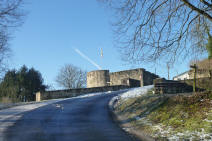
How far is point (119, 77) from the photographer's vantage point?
151ft

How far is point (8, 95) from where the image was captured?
42938 mm

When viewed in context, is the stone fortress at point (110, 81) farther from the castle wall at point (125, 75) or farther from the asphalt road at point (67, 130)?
the asphalt road at point (67, 130)

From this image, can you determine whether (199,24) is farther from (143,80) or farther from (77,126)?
(143,80)

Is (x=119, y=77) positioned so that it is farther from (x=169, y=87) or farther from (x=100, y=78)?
(x=169, y=87)

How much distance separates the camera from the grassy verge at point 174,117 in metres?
7.95

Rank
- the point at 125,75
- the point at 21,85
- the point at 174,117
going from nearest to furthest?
the point at 174,117, the point at 21,85, the point at 125,75

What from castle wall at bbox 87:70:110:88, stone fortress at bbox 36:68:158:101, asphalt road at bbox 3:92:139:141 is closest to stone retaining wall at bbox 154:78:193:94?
asphalt road at bbox 3:92:139:141

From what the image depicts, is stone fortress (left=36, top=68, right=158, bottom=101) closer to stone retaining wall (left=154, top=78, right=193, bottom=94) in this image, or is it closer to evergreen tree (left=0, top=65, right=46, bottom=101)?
evergreen tree (left=0, top=65, right=46, bottom=101)

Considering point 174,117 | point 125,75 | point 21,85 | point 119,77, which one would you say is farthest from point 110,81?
point 174,117

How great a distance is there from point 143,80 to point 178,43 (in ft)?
106

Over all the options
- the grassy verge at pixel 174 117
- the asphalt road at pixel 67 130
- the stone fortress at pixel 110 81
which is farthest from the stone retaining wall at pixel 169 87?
the stone fortress at pixel 110 81

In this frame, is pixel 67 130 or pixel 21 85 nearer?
pixel 67 130

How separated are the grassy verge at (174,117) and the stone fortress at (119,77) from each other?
1055 inches

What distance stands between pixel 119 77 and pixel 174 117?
3615 cm
